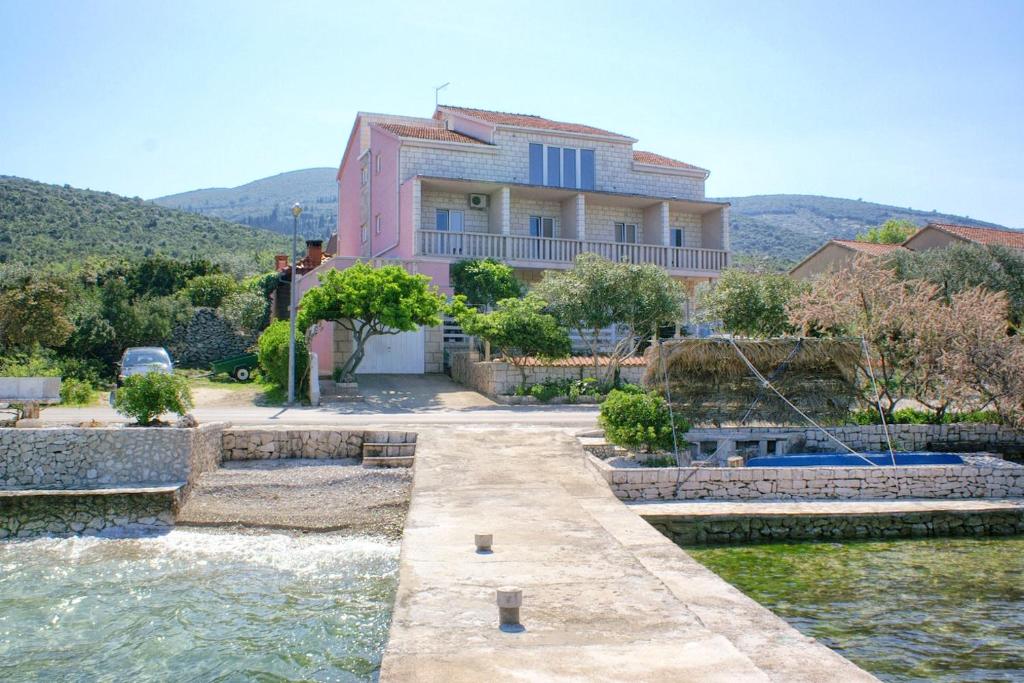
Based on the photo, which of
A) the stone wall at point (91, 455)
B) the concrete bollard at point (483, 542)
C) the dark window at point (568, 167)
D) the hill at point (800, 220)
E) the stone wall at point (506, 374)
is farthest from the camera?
the hill at point (800, 220)

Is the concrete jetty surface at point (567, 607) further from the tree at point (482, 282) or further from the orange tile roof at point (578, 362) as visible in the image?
the tree at point (482, 282)

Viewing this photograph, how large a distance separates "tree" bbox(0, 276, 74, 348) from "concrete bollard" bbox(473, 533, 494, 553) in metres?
21.4

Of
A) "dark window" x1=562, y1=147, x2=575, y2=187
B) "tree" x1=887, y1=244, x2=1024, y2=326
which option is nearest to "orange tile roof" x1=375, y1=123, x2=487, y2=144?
"dark window" x1=562, y1=147, x2=575, y2=187

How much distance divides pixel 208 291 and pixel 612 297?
19.9 metres

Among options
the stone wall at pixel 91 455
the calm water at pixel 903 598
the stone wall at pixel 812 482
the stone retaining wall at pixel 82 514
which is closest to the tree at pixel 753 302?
the stone wall at pixel 812 482

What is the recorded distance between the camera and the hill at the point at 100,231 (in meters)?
50.4

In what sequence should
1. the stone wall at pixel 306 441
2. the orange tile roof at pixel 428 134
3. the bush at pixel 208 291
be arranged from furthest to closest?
the bush at pixel 208 291 < the orange tile roof at pixel 428 134 < the stone wall at pixel 306 441

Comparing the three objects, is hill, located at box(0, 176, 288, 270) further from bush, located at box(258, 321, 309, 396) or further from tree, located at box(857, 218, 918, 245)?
tree, located at box(857, 218, 918, 245)

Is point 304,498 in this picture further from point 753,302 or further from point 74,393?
point 753,302

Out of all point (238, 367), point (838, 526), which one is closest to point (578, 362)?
point (238, 367)

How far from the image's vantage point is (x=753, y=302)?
81.7ft

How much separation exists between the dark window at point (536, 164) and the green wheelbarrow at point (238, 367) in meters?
13.3

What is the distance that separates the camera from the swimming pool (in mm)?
14797

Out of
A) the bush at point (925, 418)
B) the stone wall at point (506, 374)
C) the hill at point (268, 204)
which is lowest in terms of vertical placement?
the bush at point (925, 418)
